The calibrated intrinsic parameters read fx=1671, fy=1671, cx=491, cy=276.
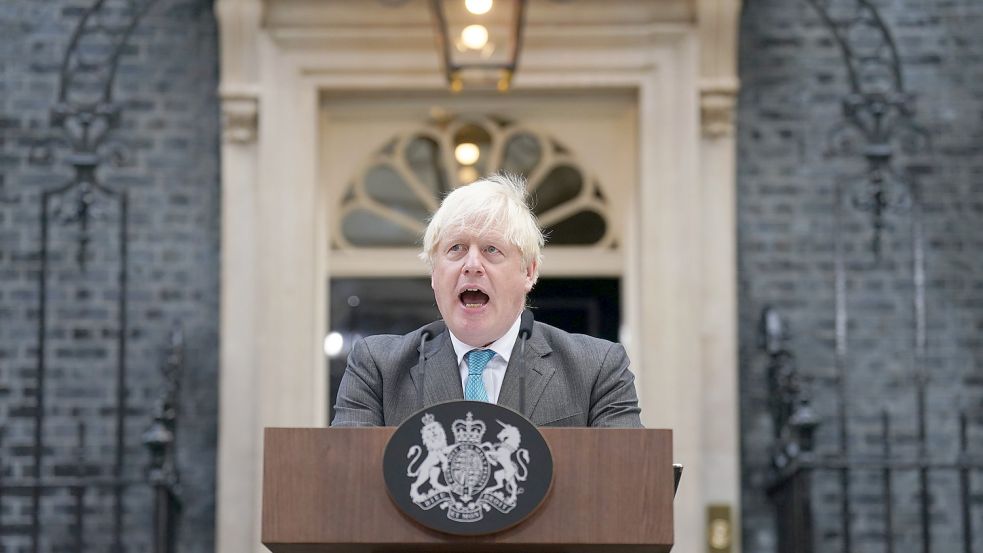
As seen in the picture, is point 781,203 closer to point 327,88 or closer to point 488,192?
point 327,88

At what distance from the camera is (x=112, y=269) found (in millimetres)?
7324

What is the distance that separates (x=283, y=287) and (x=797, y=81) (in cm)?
245

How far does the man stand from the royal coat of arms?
1.40 feet

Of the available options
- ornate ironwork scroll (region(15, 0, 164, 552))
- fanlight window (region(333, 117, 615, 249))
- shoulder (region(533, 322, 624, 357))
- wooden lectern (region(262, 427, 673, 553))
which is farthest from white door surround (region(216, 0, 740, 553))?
wooden lectern (region(262, 427, 673, 553))

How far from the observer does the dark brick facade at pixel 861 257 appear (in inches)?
282

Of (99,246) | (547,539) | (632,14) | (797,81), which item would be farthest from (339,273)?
(547,539)

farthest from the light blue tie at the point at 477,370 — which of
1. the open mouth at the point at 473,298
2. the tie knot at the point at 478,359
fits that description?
the open mouth at the point at 473,298

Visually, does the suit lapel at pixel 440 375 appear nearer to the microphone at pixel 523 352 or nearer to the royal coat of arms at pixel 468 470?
the microphone at pixel 523 352

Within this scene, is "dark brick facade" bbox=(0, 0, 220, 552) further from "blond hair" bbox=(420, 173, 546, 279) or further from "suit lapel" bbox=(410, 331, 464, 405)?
"blond hair" bbox=(420, 173, 546, 279)

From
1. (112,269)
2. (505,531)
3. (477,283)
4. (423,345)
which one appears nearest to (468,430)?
(505,531)

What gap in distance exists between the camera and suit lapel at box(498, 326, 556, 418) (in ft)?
10.9

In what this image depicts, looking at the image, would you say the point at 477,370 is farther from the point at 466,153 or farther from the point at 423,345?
the point at 466,153

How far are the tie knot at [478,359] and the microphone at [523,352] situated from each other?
7cm

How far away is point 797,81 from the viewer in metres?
7.45
